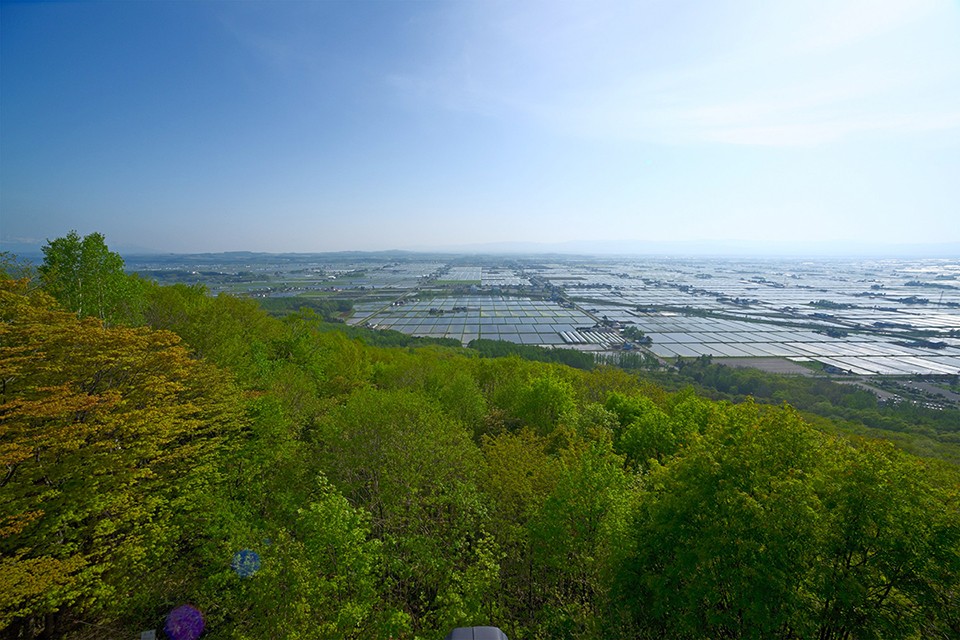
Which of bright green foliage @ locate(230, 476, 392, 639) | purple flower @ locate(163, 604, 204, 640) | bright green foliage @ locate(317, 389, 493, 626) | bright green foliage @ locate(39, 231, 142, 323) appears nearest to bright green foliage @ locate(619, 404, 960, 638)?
bright green foliage @ locate(317, 389, 493, 626)

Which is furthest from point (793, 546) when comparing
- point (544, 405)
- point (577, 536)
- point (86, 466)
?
point (544, 405)

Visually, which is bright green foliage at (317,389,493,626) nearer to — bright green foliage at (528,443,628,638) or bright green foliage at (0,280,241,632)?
bright green foliage at (528,443,628,638)

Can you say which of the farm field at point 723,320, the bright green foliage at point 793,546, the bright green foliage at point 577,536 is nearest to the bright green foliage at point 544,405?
the bright green foliage at point 577,536

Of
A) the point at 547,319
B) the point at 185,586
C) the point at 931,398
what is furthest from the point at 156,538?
the point at 547,319

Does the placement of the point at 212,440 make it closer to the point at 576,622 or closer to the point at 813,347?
the point at 576,622

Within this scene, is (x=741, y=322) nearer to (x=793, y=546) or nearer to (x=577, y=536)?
(x=577, y=536)

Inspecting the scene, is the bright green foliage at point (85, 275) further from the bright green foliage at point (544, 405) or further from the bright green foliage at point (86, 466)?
the bright green foliage at point (544, 405)
